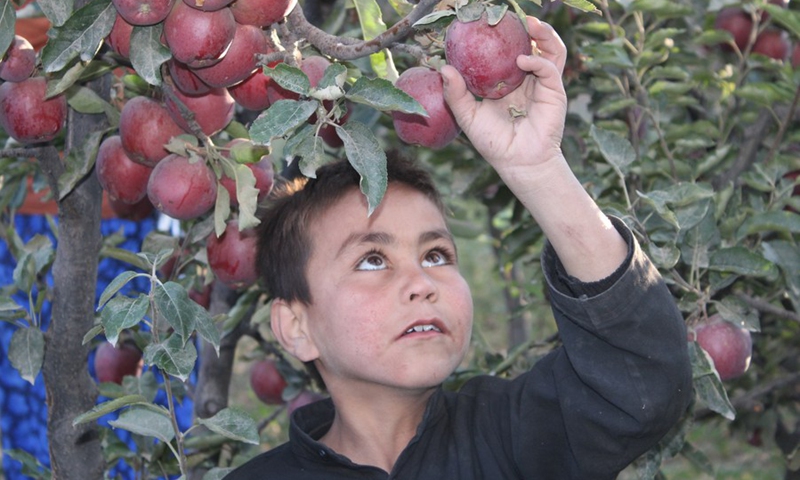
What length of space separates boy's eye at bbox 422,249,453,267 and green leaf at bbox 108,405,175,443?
1.38ft

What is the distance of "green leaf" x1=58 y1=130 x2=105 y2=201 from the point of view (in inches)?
57.2

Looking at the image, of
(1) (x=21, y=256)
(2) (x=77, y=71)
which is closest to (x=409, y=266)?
(2) (x=77, y=71)

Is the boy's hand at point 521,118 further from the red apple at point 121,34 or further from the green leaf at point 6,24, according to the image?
the green leaf at point 6,24

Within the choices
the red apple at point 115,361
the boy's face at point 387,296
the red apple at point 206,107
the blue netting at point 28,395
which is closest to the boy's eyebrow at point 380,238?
the boy's face at point 387,296

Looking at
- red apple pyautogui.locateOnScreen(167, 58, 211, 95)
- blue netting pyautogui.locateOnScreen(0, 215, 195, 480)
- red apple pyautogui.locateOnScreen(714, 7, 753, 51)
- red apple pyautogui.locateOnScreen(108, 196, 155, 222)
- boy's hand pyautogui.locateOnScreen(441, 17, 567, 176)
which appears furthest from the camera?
blue netting pyautogui.locateOnScreen(0, 215, 195, 480)

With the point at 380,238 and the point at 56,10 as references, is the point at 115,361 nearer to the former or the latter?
the point at 380,238

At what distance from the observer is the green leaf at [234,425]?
1.36 meters

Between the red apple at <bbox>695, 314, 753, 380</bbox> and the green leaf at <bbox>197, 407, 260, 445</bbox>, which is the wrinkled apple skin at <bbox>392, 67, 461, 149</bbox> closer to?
the green leaf at <bbox>197, 407, 260, 445</bbox>

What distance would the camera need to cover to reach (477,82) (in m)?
1.17

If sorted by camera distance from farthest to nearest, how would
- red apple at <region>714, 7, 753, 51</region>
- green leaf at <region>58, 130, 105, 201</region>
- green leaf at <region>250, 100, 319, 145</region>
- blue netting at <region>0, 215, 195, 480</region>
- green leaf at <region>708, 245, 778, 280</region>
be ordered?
1. blue netting at <region>0, 215, 195, 480</region>
2. red apple at <region>714, 7, 753, 51</region>
3. green leaf at <region>708, 245, 778, 280</region>
4. green leaf at <region>58, 130, 105, 201</region>
5. green leaf at <region>250, 100, 319, 145</region>

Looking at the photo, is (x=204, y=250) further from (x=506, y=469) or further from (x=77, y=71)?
(x=506, y=469)

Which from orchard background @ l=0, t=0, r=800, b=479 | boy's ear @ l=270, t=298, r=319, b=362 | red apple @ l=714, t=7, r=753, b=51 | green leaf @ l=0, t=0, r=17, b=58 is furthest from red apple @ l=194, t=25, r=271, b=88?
red apple @ l=714, t=7, r=753, b=51

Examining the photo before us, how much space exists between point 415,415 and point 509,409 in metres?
0.14

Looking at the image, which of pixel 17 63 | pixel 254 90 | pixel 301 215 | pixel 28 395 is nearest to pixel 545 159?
pixel 254 90
